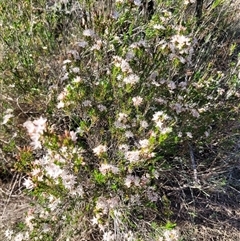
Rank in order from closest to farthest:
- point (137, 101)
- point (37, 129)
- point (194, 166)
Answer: point (37, 129)
point (137, 101)
point (194, 166)

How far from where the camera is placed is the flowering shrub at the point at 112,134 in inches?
70.8

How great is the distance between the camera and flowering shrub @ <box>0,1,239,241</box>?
1799 mm

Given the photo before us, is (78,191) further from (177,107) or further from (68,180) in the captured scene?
(177,107)

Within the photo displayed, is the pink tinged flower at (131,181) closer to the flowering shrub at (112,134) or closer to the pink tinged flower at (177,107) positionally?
the flowering shrub at (112,134)

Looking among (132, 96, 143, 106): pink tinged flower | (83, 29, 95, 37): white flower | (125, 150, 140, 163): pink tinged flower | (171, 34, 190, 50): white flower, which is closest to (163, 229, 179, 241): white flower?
(125, 150, 140, 163): pink tinged flower

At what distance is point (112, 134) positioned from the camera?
2.09m

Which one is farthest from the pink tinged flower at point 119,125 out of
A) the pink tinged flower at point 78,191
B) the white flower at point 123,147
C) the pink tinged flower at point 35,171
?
the pink tinged flower at point 35,171

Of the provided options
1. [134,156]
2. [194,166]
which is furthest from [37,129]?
[194,166]

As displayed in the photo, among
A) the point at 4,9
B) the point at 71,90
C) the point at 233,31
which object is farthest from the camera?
the point at 233,31

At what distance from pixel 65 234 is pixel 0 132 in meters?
0.80

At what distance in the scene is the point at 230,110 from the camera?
104 inches

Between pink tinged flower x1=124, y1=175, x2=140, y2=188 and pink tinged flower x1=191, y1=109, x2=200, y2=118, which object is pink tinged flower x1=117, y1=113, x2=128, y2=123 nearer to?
pink tinged flower x1=124, y1=175, x2=140, y2=188

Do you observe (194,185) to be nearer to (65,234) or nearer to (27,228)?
(65,234)

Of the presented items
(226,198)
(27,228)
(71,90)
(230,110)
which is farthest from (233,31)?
(27,228)
